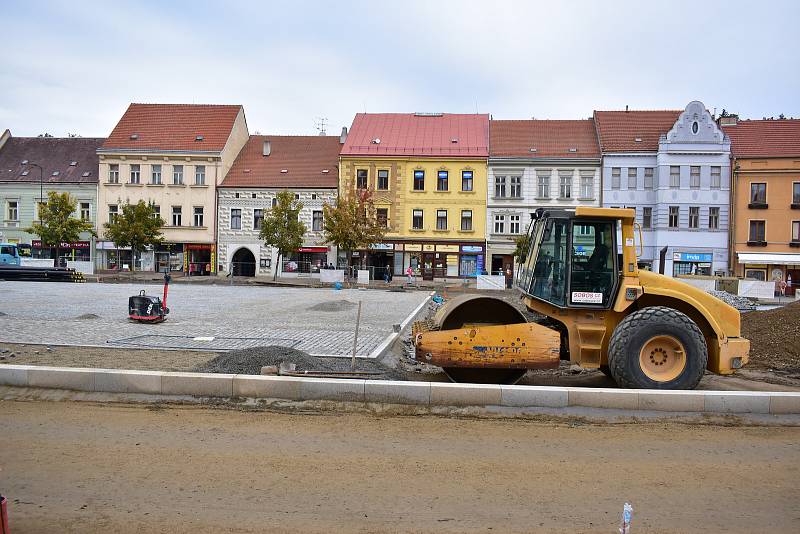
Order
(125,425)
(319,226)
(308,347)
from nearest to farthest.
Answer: (125,425) < (308,347) < (319,226)

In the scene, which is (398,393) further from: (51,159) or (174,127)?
(51,159)

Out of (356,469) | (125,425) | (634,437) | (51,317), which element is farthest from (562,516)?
(51,317)

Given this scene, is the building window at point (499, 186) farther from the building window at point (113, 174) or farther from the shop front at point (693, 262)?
the building window at point (113, 174)

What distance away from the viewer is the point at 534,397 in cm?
745

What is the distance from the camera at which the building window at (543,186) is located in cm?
4631

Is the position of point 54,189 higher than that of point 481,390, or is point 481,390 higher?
point 54,189

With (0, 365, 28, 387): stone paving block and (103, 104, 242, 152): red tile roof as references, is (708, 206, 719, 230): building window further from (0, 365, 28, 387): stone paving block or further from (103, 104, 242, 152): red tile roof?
(0, 365, 28, 387): stone paving block

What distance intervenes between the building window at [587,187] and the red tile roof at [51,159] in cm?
3930

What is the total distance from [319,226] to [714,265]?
29.6 m

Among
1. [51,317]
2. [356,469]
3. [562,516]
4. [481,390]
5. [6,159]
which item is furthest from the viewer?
[6,159]

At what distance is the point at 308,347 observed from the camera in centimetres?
1218

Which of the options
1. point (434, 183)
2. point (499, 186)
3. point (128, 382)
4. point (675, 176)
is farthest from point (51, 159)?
point (128, 382)

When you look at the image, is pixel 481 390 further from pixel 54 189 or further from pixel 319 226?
pixel 54 189

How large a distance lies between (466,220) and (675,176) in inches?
605
